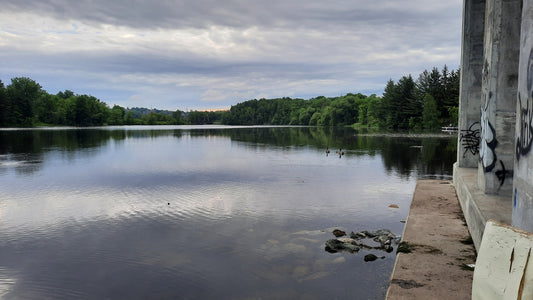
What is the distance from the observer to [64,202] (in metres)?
18.7

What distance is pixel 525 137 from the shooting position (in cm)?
645

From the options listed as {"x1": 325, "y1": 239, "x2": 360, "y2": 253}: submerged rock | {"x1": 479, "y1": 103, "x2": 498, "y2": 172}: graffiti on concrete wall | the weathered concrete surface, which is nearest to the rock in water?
{"x1": 325, "y1": 239, "x2": 360, "y2": 253}: submerged rock

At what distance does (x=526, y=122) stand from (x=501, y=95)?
4144 millimetres

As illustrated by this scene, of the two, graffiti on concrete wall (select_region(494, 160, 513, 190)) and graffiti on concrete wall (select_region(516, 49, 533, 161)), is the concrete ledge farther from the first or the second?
graffiti on concrete wall (select_region(516, 49, 533, 161))

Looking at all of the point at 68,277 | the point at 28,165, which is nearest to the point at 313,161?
the point at 28,165

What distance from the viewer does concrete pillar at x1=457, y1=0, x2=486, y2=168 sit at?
49.6 feet

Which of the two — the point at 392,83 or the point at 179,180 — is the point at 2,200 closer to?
the point at 179,180

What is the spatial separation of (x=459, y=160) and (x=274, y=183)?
11389mm

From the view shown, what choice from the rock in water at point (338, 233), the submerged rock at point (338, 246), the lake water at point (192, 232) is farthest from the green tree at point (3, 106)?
the submerged rock at point (338, 246)

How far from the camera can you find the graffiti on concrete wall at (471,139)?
51.4 feet

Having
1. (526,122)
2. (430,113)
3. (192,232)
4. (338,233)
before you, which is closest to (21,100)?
(430,113)

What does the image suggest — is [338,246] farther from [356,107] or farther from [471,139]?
[356,107]

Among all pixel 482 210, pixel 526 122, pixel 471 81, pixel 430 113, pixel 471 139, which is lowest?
pixel 482 210

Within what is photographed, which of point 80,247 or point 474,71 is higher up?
point 474,71
